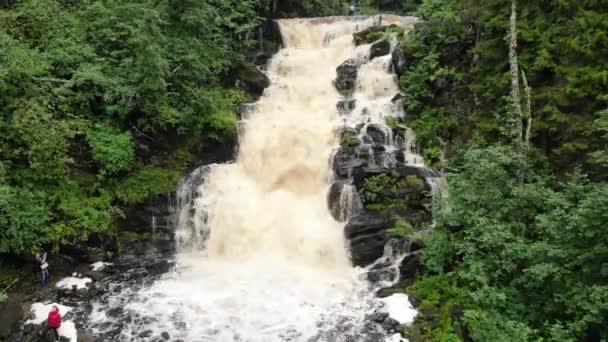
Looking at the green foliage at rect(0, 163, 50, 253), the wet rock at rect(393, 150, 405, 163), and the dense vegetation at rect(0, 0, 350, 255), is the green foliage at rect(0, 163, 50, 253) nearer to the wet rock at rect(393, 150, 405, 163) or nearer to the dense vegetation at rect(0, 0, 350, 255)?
the dense vegetation at rect(0, 0, 350, 255)

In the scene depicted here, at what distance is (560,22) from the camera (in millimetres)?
13195

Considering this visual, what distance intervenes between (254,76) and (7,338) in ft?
44.0

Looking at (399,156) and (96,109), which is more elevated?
(96,109)

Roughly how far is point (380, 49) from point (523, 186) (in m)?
12.0

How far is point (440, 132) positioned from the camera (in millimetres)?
16719

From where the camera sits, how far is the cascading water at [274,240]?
11.2 metres

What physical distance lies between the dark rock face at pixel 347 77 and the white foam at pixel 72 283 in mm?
12250

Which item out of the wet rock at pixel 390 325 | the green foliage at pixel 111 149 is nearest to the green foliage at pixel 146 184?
the green foliage at pixel 111 149

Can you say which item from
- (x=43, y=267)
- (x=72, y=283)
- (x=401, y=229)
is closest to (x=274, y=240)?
(x=401, y=229)

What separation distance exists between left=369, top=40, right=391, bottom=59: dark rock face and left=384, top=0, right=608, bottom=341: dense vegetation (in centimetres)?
390

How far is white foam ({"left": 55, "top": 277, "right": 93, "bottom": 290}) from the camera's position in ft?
40.9

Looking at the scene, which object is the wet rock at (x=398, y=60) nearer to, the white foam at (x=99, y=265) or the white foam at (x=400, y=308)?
the white foam at (x=400, y=308)

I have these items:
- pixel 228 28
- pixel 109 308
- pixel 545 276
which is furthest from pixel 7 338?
pixel 228 28

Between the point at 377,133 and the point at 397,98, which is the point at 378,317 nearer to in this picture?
the point at 377,133
